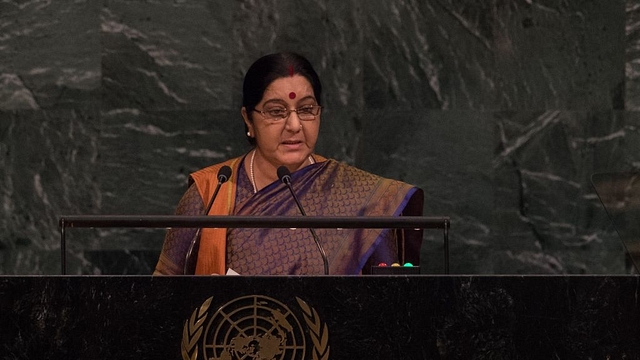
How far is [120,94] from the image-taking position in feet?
16.6

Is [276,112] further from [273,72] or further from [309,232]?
[309,232]

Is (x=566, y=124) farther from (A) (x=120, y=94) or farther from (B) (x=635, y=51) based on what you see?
(A) (x=120, y=94)

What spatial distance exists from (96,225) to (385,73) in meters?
2.34
